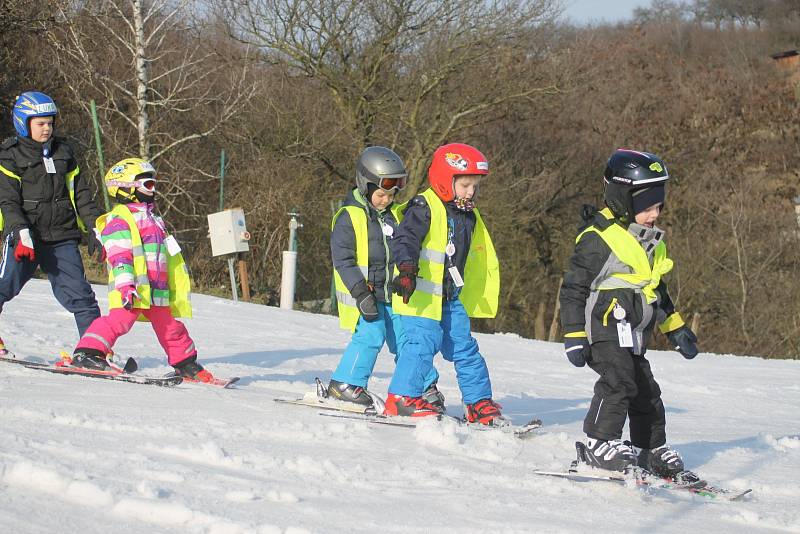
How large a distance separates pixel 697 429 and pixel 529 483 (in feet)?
10.6

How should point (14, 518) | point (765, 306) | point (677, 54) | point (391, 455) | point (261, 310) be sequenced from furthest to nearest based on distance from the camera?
point (677, 54) < point (765, 306) < point (261, 310) < point (391, 455) < point (14, 518)

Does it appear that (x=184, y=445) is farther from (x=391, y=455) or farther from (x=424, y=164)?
(x=424, y=164)

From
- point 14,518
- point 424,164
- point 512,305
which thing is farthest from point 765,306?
point 14,518

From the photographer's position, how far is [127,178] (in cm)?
670

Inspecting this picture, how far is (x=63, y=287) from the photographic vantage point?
282 inches

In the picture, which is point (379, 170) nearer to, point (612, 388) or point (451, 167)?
point (451, 167)

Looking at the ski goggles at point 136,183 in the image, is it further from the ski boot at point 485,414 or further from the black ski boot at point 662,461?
the black ski boot at point 662,461

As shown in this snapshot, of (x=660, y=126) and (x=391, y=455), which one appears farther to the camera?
(x=660, y=126)

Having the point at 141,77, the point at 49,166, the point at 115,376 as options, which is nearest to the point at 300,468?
the point at 115,376

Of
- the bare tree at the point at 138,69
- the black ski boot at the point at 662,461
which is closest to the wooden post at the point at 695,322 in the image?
the bare tree at the point at 138,69

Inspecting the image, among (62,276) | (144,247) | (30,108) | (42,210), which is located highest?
(30,108)

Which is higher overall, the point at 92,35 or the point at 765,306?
the point at 92,35

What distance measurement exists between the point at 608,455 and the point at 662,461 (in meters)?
0.43

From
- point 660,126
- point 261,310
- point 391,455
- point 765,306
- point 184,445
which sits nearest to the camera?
point 184,445
